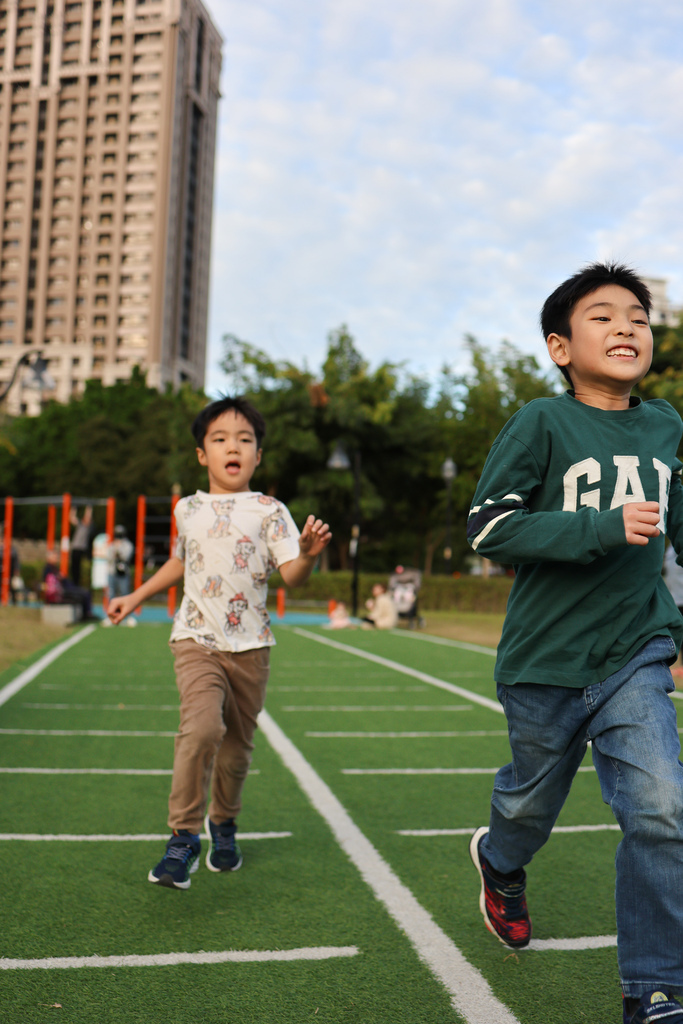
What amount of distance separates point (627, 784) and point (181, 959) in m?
1.49

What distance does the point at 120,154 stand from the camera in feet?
362

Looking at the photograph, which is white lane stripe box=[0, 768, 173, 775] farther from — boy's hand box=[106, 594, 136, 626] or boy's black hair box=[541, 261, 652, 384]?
boy's black hair box=[541, 261, 652, 384]

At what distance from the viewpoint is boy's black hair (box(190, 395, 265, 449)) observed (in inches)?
158

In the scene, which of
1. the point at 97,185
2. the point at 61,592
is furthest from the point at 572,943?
the point at 97,185

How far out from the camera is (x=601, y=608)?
2529mm

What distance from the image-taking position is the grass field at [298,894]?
262 centimetres

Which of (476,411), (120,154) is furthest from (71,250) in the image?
(476,411)

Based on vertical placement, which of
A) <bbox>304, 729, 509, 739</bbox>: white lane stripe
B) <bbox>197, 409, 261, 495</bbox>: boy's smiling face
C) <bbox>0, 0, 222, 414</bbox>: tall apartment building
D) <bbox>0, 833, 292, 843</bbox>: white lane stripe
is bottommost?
<bbox>304, 729, 509, 739</bbox>: white lane stripe

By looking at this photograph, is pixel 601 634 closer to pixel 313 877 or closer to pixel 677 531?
pixel 677 531

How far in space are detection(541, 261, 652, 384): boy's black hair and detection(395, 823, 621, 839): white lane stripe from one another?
8.29 feet

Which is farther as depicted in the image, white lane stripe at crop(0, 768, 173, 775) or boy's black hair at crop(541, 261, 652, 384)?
white lane stripe at crop(0, 768, 173, 775)

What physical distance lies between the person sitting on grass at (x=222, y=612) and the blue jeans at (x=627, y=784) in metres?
1.19

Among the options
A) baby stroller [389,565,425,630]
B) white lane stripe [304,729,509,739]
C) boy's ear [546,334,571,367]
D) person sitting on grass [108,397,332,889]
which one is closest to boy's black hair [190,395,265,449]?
person sitting on grass [108,397,332,889]

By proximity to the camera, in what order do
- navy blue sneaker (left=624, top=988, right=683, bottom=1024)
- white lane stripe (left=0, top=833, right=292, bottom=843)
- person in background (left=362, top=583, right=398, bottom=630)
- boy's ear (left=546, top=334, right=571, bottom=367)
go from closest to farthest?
navy blue sneaker (left=624, top=988, right=683, bottom=1024) → boy's ear (left=546, top=334, right=571, bottom=367) → white lane stripe (left=0, top=833, right=292, bottom=843) → person in background (left=362, top=583, right=398, bottom=630)
